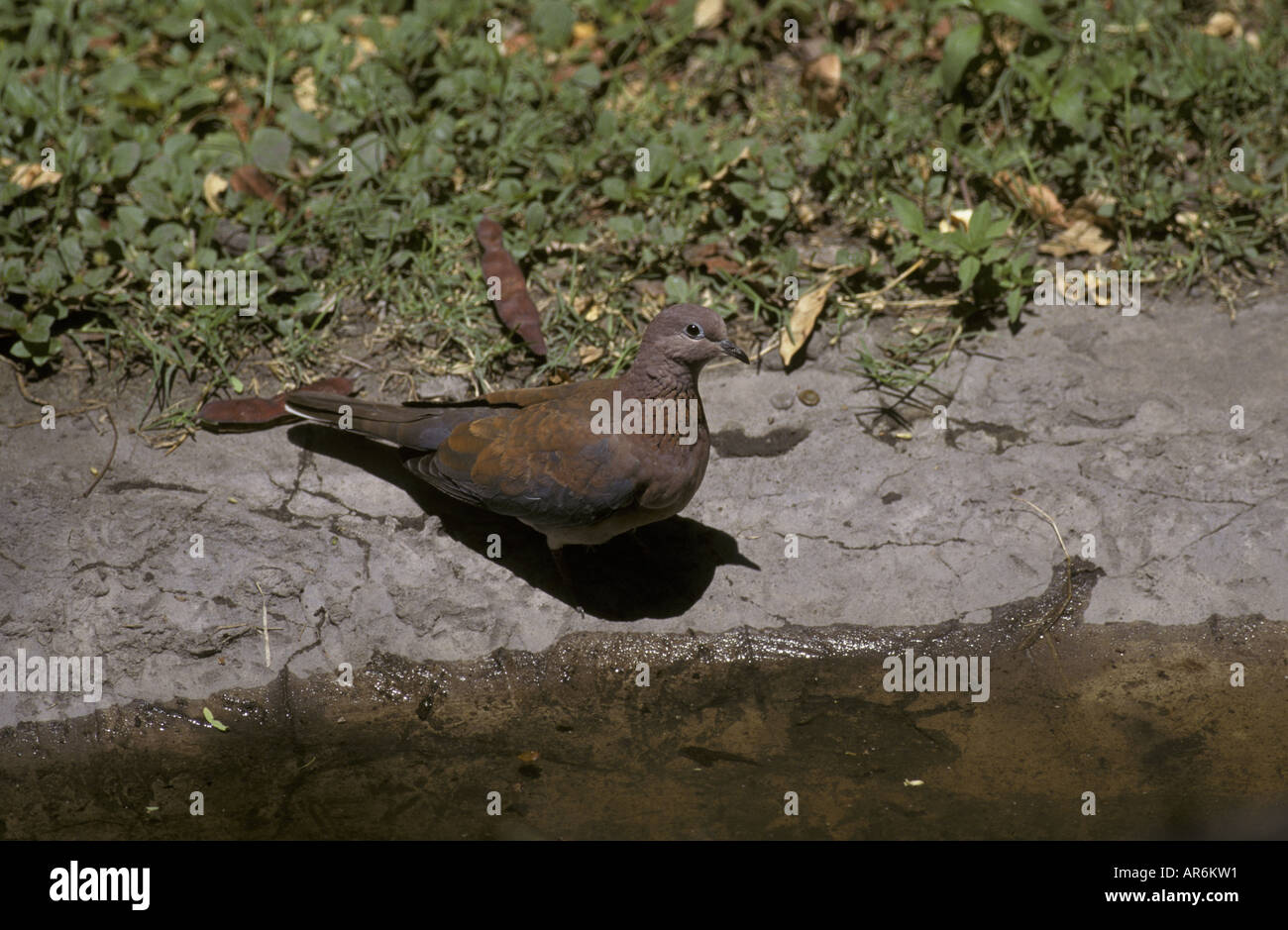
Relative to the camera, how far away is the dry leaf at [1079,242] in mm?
5211

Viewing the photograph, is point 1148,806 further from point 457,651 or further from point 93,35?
point 93,35

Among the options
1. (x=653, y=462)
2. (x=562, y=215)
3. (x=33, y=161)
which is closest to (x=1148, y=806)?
(x=653, y=462)

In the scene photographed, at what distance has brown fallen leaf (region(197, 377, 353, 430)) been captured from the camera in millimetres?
4574

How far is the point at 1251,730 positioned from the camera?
149 inches

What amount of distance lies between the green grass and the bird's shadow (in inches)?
23.6

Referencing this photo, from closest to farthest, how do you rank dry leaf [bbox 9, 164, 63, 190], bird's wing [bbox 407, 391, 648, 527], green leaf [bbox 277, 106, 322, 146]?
bird's wing [bbox 407, 391, 648, 527] < dry leaf [bbox 9, 164, 63, 190] < green leaf [bbox 277, 106, 322, 146]

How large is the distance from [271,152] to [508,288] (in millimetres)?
1399

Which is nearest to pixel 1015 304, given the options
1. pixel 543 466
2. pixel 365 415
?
pixel 543 466

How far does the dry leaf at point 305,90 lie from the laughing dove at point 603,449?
2531mm

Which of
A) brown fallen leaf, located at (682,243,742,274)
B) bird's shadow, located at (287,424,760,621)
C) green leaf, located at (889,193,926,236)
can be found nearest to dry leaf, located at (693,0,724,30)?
brown fallen leaf, located at (682,243,742,274)

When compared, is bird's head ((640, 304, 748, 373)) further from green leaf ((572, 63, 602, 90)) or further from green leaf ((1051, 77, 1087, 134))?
green leaf ((1051, 77, 1087, 134))
